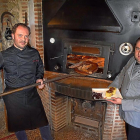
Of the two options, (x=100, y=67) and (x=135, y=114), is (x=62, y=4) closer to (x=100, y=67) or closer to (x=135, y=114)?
(x=100, y=67)

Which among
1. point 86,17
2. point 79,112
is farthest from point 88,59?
point 79,112

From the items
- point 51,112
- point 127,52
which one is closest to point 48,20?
point 127,52

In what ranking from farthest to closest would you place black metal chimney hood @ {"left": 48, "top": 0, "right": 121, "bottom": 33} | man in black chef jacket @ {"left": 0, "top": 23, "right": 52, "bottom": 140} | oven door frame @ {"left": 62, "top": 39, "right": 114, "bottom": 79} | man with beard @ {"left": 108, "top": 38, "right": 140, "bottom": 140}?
oven door frame @ {"left": 62, "top": 39, "right": 114, "bottom": 79} < black metal chimney hood @ {"left": 48, "top": 0, "right": 121, "bottom": 33} < man in black chef jacket @ {"left": 0, "top": 23, "right": 52, "bottom": 140} < man with beard @ {"left": 108, "top": 38, "right": 140, "bottom": 140}

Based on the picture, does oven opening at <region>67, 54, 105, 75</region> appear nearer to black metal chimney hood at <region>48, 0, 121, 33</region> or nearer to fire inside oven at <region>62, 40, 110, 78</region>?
fire inside oven at <region>62, 40, 110, 78</region>

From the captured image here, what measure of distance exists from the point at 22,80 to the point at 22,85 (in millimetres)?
62

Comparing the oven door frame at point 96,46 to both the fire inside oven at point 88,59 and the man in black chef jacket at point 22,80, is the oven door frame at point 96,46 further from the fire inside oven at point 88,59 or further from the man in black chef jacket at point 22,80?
the man in black chef jacket at point 22,80

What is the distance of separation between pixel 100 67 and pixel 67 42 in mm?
647

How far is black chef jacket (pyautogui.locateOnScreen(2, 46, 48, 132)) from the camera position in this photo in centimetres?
198

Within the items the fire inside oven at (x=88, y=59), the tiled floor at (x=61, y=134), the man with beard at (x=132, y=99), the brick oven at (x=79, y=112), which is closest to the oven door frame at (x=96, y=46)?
the fire inside oven at (x=88, y=59)

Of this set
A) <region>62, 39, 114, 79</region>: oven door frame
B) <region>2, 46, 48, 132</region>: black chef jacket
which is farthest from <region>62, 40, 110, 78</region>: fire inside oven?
<region>2, 46, 48, 132</region>: black chef jacket

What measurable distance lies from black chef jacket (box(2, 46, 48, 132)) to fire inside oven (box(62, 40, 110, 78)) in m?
0.61

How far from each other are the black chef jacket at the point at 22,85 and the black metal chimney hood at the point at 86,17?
0.74 meters

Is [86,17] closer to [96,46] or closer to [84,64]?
[96,46]

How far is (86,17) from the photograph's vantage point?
2379mm
